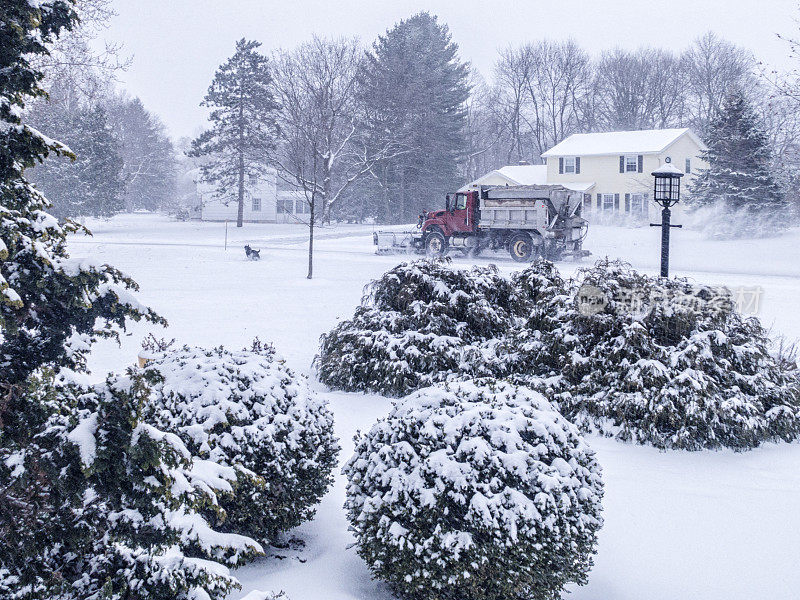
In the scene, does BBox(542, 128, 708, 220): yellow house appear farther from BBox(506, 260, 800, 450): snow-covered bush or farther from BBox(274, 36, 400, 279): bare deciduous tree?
BBox(506, 260, 800, 450): snow-covered bush

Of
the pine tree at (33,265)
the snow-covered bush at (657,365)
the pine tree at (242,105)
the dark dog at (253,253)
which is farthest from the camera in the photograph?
the pine tree at (242,105)

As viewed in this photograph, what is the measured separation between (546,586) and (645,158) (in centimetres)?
4521

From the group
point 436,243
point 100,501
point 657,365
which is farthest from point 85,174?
point 100,501

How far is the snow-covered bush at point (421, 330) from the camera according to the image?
8.23 metres

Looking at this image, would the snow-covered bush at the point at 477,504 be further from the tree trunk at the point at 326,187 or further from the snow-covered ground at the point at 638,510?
the tree trunk at the point at 326,187

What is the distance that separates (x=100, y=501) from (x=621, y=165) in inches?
1839

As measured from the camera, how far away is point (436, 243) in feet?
94.4

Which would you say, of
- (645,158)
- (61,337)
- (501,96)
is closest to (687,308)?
(61,337)

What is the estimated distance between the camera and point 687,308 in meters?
7.39

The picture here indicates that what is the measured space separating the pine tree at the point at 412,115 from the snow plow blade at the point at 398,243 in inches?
765

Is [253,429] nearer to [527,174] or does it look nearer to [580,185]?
[580,185]

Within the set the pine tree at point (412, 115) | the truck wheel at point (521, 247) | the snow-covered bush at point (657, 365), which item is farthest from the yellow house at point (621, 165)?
the snow-covered bush at point (657, 365)

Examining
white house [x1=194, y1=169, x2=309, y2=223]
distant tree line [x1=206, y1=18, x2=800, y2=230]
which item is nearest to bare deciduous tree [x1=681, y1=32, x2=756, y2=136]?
distant tree line [x1=206, y1=18, x2=800, y2=230]

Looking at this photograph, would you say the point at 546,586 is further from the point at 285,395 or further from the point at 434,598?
the point at 285,395
